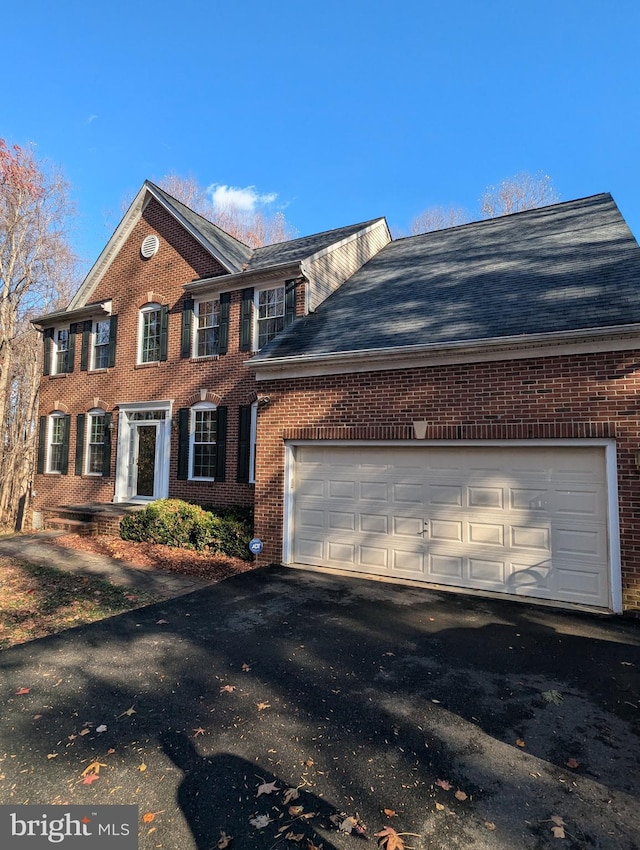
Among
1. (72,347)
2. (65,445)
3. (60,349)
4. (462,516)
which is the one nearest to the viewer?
(462,516)

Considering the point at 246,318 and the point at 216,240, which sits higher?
the point at 216,240

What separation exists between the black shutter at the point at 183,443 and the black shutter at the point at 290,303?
387cm

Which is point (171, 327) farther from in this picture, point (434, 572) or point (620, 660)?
point (620, 660)

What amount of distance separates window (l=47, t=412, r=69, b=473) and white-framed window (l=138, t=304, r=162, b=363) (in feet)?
13.1

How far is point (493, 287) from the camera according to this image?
888cm

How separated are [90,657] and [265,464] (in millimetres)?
4854

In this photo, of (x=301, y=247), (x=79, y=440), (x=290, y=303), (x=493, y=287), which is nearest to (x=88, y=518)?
(x=79, y=440)

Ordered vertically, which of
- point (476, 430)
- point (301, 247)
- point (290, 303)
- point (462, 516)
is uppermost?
point (301, 247)

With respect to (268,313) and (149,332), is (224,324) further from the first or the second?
(149,332)

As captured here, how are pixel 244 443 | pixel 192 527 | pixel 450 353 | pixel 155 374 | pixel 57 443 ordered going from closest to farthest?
pixel 450 353, pixel 192 527, pixel 244 443, pixel 155 374, pixel 57 443

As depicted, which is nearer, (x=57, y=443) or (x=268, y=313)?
(x=268, y=313)

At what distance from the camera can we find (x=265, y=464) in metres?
9.21

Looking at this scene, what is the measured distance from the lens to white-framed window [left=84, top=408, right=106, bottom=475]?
14.5 meters

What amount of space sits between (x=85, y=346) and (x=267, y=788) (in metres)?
15.3
